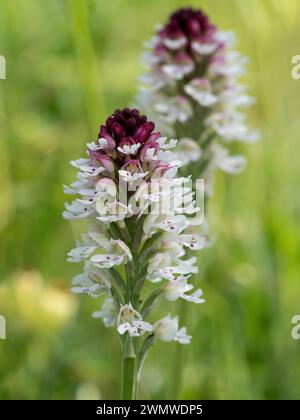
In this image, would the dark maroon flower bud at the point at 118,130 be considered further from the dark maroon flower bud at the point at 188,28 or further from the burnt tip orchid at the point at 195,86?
the dark maroon flower bud at the point at 188,28

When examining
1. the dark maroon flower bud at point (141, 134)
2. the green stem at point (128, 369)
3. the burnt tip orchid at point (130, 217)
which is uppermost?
the dark maroon flower bud at point (141, 134)

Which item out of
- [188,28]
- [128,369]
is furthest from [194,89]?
[128,369]

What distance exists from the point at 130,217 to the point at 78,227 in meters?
1.91

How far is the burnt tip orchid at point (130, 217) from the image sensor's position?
1.75 metres

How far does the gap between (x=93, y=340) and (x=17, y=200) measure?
665 millimetres

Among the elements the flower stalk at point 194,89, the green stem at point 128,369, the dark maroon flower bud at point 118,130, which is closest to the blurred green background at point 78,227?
the flower stalk at point 194,89

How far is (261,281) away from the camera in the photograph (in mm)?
3471

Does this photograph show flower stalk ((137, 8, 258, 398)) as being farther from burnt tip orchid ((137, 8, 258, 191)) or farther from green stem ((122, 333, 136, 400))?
green stem ((122, 333, 136, 400))

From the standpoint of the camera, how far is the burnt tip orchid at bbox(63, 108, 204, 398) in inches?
68.9

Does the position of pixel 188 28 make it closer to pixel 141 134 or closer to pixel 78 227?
pixel 141 134

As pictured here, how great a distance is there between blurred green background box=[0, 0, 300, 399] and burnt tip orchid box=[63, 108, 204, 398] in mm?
960

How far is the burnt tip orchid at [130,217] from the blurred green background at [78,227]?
960 millimetres

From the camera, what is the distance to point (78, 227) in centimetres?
369

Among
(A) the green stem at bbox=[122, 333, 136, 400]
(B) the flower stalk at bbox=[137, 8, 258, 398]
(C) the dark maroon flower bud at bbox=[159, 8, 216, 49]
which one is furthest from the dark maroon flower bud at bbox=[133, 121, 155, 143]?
(C) the dark maroon flower bud at bbox=[159, 8, 216, 49]
